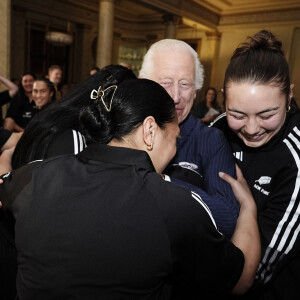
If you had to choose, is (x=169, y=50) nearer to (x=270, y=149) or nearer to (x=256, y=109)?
(x=256, y=109)

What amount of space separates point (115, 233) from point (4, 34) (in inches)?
199

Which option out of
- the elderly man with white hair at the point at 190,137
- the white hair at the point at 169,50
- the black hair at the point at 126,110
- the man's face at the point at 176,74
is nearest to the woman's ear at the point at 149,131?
the black hair at the point at 126,110

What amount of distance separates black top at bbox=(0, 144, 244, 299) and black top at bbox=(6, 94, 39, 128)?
381 centimetres

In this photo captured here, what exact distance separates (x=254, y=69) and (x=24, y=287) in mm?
1125

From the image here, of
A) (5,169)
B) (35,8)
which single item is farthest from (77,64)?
(5,169)

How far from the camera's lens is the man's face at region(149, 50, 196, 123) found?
4.81 feet

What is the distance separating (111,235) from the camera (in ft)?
2.51

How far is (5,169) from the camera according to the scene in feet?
5.81

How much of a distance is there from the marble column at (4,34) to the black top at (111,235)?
Answer: 15.6 ft

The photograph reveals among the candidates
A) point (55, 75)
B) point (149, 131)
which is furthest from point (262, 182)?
point (55, 75)

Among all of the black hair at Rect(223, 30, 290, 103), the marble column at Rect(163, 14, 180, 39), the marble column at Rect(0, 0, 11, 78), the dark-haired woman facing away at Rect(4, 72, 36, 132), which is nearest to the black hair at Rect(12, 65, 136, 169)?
the black hair at Rect(223, 30, 290, 103)

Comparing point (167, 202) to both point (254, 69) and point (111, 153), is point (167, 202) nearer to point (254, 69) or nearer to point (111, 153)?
point (111, 153)

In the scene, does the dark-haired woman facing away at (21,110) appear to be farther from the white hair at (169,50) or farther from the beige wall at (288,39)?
the beige wall at (288,39)

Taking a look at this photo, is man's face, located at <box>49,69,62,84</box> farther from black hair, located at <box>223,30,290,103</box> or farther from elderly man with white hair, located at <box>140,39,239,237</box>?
black hair, located at <box>223,30,290,103</box>
